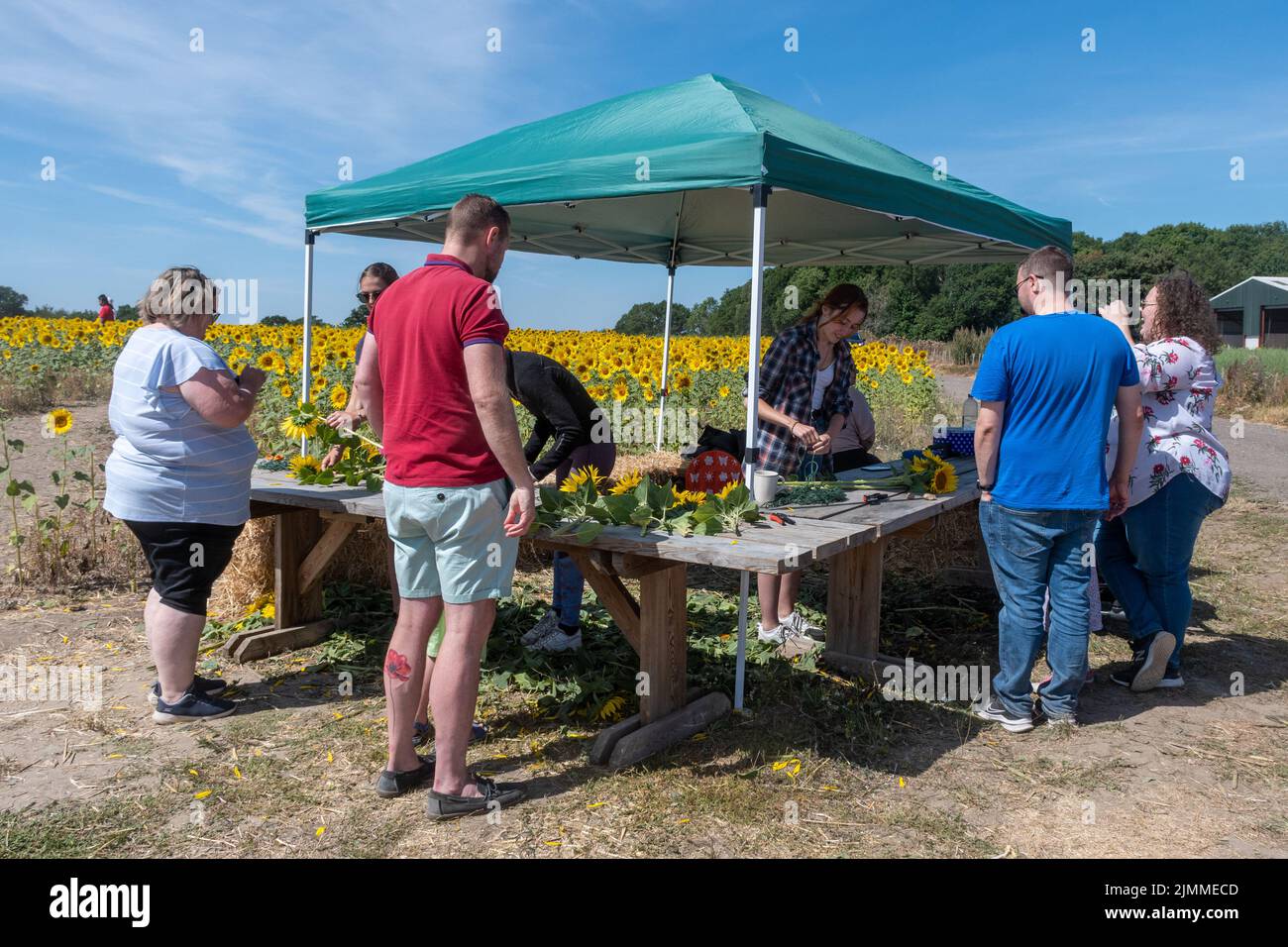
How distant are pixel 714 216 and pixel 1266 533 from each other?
513cm

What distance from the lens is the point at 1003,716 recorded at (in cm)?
396

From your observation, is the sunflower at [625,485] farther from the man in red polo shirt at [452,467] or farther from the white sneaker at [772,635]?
the white sneaker at [772,635]

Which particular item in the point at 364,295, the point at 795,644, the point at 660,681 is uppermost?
the point at 364,295

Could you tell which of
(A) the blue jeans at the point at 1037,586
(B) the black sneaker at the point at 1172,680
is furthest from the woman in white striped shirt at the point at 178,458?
(B) the black sneaker at the point at 1172,680

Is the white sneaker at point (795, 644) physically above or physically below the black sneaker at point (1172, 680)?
above

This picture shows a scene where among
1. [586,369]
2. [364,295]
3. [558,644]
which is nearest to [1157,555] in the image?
[558,644]

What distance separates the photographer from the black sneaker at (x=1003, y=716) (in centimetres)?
389

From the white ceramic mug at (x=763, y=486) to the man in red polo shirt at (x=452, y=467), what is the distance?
122 cm

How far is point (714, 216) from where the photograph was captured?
6812 millimetres

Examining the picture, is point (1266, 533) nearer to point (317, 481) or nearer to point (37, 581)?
point (317, 481)

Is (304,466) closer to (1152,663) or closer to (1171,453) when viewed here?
(1171,453)

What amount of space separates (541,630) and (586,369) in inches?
207

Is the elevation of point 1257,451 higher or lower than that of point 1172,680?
higher

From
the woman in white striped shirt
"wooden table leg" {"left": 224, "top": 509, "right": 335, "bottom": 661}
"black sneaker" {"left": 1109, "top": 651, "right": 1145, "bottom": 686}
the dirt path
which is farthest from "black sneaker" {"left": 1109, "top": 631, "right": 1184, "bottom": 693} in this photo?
the dirt path
